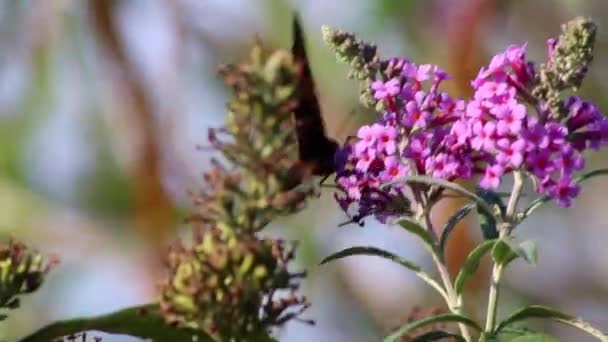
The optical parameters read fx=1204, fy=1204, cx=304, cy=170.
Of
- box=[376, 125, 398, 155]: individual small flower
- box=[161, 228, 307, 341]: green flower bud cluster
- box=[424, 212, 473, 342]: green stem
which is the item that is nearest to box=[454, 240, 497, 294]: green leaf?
box=[424, 212, 473, 342]: green stem

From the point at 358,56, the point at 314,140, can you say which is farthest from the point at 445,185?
the point at 314,140

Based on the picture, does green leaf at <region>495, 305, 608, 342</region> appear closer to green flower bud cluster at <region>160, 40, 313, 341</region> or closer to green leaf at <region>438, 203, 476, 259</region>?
green leaf at <region>438, 203, 476, 259</region>

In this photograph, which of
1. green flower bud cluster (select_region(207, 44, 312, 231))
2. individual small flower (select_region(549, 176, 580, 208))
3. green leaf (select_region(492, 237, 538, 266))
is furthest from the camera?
individual small flower (select_region(549, 176, 580, 208))

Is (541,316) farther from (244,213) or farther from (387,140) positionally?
(244,213)

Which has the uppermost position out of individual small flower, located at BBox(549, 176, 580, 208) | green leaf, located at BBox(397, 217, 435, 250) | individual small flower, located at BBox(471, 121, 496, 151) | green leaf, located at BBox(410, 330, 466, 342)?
individual small flower, located at BBox(471, 121, 496, 151)

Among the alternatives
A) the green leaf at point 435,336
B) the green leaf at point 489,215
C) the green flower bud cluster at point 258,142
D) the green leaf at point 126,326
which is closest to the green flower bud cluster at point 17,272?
the green leaf at point 126,326

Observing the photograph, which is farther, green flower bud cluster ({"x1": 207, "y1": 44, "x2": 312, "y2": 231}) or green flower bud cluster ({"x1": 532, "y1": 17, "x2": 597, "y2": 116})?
green flower bud cluster ({"x1": 532, "y1": 17, "x2": 597, "y2": 116})

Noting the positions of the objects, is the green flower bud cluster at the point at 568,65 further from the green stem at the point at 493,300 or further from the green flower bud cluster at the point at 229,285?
the green flower bud cluster at the point at 229,285

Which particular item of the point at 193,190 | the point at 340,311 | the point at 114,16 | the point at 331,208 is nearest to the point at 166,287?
the point at 193,190
